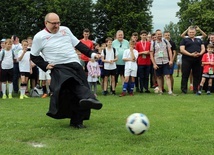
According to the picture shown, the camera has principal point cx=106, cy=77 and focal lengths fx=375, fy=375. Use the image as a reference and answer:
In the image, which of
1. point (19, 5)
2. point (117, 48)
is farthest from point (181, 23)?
point (117, 48)

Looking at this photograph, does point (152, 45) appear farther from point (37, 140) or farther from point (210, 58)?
point (37, 140)

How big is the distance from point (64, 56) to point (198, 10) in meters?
66.8

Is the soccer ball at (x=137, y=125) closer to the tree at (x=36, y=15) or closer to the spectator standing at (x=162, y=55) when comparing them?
the spectator standing at (x=162, y=55)

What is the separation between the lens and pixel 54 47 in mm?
7461

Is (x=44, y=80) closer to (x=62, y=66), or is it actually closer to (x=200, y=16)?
(x=62, y=66)

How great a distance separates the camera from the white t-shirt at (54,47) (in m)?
7.46

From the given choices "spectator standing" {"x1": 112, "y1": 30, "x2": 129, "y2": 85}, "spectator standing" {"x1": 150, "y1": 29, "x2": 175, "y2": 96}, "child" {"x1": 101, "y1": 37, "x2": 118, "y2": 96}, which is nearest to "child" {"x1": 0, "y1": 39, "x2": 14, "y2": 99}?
"child" {"x1": 101, "y1": 37, "x2": 118, "y2": 96}

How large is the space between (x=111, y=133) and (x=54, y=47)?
206 centimetres

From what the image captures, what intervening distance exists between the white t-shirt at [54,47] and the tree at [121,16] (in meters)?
50.8

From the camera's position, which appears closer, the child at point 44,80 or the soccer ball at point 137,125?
the soccer ball at point 137,125

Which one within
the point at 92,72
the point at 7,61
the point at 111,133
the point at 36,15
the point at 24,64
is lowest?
the point at 111,133

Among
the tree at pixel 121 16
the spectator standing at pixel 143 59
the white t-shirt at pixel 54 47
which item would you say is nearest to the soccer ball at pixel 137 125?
the white t-shirt at pixel 54 47

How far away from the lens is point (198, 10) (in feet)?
232

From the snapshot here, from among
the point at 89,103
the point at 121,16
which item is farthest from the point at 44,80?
the point at 121,16
